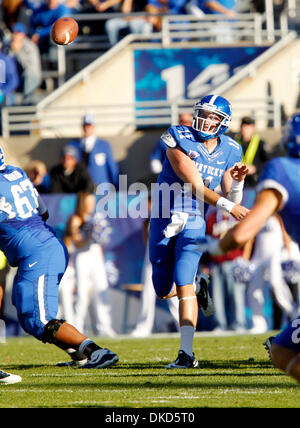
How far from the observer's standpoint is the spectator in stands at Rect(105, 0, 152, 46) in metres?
14.4

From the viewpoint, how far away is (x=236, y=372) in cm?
636

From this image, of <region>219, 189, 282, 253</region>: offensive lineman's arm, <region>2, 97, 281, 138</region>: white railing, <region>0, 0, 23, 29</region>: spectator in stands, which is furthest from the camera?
<region>0, 0, 23, 29</region>: spectator in stands

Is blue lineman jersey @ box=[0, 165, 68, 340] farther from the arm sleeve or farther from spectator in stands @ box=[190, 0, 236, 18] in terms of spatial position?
spectator in stands @ box=[190, 0, 236, 18]

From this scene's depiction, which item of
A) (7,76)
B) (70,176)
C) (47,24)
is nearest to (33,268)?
(70,176)

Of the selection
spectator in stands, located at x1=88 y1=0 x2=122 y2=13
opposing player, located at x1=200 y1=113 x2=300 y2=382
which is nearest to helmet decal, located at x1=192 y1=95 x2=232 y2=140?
opposing player, located at x1=200 y1=113 x2=300 y2=382

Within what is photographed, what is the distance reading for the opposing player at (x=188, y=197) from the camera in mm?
6574

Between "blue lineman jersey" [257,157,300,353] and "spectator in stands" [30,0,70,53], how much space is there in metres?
10.1

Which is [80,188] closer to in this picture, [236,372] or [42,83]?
[42,83]

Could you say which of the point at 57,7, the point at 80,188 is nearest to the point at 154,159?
the point at 80,188

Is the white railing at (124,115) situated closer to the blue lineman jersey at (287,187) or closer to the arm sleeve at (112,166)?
the arm sleeve at (112,166)

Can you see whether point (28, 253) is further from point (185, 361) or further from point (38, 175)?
point (38, 175)

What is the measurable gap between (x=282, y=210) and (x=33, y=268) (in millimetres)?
2231

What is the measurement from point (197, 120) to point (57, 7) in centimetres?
804

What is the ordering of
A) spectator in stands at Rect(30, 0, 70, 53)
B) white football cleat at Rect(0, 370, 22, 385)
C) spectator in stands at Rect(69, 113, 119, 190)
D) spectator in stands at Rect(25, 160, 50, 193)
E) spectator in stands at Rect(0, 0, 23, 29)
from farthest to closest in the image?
spectator in stands at Rect(0, 0, 23, 29) → spectator in stands at Rect(30, 0, 70, 53) → spectator in stands at Rect(69, 113, 119, 190) → spectator in stands at Rect(25, 160, 50, 193) → white football cleat at Rect(0, 370, 22, 385)
